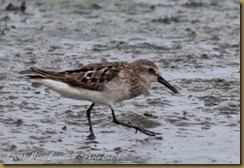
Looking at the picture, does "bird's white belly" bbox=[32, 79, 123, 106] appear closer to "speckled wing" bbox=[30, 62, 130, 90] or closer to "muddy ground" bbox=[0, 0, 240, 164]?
"speckled wing" bbox=[30, 62, 130, 90]

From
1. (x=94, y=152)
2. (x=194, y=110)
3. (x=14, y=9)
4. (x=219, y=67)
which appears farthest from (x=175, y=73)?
(x=14, y=9)

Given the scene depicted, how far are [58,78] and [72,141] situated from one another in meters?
0.74

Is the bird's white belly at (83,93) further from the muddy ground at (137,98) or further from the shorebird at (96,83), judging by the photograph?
the muddy ground at (137,98)

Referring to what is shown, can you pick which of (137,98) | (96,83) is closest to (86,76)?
(96,83)

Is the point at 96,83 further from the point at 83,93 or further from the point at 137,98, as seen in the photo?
the point at 137,98

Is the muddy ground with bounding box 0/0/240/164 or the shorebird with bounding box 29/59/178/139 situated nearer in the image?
the muddy ground with bounding box 0/0/240/164

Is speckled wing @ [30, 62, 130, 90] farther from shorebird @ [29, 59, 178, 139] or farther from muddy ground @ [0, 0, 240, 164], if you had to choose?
muddy ground @ [0, 0, 240, 164]

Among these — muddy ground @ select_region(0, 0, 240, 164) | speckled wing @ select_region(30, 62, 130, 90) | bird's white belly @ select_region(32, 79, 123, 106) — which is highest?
speckled wing @ select_region(30, 62, 130, 90)

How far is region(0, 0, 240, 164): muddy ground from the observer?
9.25m

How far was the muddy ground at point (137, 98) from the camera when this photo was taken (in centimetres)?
925

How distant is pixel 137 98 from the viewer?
1155cm

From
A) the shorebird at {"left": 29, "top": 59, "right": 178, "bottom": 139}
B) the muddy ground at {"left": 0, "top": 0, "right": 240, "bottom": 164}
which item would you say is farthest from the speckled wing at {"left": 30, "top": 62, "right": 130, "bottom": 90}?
the muddy ground at {"left": 0, "top": 0, "right": 240, "bottom": 164}

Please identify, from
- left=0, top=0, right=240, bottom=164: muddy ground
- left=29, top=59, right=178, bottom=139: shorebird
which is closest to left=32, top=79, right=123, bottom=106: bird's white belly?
left=29, top=59, right=178, bottom=139: shorebird

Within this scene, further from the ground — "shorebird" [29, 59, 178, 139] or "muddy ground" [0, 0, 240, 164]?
"shorebird" [29, 59, 178, 139]
